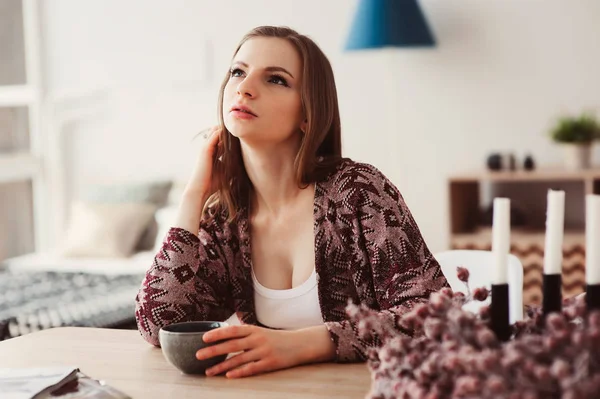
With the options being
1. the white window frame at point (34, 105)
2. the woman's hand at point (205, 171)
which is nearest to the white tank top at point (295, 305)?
the woman's hand at point (205, 171)

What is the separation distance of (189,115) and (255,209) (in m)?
2.86

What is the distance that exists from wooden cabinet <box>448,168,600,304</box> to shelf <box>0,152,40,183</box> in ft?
7.52

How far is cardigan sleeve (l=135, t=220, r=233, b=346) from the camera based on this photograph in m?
1.56

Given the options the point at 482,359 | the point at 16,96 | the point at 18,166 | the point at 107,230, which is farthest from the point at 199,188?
the point at 16,96

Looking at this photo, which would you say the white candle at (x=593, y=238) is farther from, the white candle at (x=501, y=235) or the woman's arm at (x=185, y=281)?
A: the woman's arm at (x=185, y=281)

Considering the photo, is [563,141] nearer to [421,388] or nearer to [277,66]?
[277,66]

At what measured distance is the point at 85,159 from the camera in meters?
4.83

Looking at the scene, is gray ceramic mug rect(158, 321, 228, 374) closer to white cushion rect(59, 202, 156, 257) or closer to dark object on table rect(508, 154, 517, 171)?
dark object on table rect(508, 154, 517, 171)

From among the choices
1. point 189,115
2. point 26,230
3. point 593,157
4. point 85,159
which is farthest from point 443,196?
point 26,230

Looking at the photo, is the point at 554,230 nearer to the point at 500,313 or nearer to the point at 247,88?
the point at 500,313

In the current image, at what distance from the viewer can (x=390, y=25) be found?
12.7 feet

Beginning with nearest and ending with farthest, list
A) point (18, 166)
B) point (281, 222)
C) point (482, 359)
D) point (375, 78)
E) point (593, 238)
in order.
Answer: point (482, 359)
point (593, 238)
point (281, 222)
point (375, 78)
point (18, 166)

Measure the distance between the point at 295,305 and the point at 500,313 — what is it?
2.46ft

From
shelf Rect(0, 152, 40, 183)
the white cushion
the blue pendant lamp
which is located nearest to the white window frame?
shelf Rect(0, 152, 40, 183)
